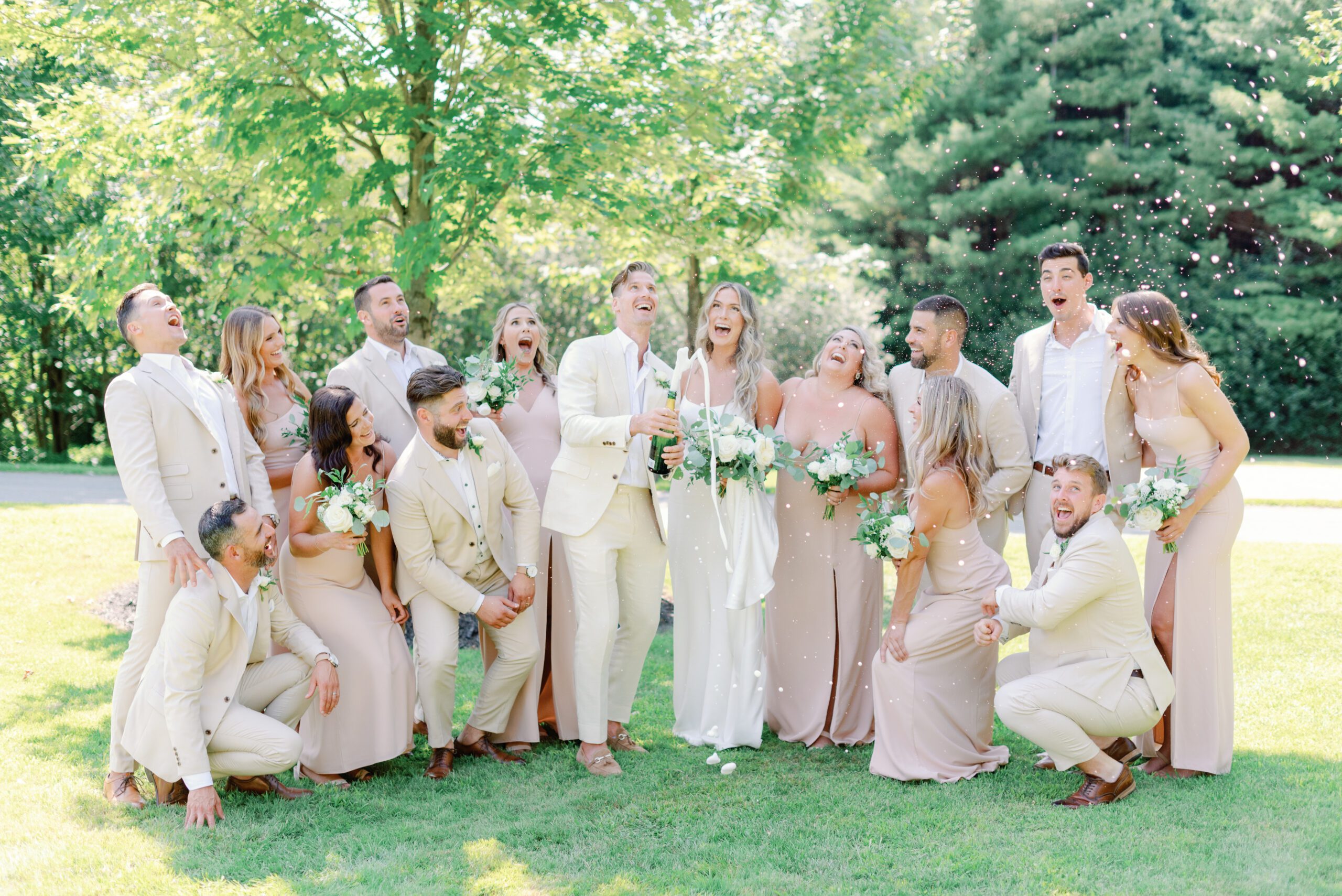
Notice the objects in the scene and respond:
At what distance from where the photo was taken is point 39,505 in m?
14.4

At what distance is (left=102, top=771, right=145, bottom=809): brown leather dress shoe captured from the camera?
16.8ft

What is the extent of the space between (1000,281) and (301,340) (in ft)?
51.9

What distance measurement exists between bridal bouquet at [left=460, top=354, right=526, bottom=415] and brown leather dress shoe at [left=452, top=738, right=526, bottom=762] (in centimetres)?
183

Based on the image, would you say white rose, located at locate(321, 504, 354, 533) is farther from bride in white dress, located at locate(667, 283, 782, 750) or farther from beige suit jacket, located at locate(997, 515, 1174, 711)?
beige suit jacket, located at locate(997, 515, 1174, 711)

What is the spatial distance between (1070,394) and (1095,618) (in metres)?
1.29

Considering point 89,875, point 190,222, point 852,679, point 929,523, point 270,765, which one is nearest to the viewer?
point 89,875

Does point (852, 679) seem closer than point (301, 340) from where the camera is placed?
Yes

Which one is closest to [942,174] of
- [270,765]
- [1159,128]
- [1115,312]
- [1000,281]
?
[1000,281]

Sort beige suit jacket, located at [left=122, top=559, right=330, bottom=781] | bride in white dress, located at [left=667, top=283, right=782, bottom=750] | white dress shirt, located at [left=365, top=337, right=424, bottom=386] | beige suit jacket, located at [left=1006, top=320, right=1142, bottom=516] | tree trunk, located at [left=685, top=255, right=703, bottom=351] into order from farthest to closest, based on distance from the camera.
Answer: tree trunk, located at [left=685, top=255, right=703, bottom=351], white dress shirt, located at [left=365, top=337, right=424, bottom=386], bride in white dress, located at [left=667, top=283, right=782, bottom=750], beige suit jacket, located at [left=1006, top=320, right=1142, bottom=516], beige suit jacket, located at [left=122, top=559, right=330, bottom=781]

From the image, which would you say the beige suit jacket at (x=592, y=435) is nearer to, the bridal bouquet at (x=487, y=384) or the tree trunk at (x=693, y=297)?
the bridal bouquet at (x=487, y=384)

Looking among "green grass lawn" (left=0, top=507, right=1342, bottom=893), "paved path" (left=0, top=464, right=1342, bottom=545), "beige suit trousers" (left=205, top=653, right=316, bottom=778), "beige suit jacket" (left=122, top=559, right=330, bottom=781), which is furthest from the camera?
"paved path" (left=0, top=464, right=1342, bottom=545)

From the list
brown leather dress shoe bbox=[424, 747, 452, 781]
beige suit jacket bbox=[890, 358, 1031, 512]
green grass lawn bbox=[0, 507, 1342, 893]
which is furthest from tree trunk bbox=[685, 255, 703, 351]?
brown leather dress shoe bbox=[424, 747, 452, 781]

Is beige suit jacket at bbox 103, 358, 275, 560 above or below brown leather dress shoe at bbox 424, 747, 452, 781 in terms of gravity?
above

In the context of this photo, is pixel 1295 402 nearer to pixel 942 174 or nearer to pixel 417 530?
pixel 942 174
